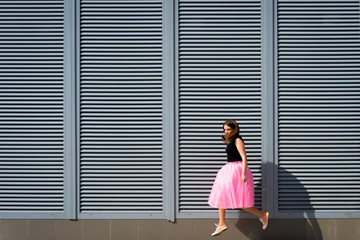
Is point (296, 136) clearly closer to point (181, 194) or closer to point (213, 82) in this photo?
point (213, 82)

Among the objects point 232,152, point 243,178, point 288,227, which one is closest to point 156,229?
point 243,178

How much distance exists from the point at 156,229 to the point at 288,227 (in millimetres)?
2262

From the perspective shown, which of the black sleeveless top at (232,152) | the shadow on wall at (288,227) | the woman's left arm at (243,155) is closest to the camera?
the woman's left arm at (243,155)

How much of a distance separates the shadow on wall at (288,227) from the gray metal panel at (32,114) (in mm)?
3124

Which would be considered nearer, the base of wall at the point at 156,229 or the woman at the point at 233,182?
the woman at the point at 233,182

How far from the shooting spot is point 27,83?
4.83 m

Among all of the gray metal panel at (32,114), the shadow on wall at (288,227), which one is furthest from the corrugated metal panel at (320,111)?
the gray metal panel at (32,114)

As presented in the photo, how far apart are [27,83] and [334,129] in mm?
5345

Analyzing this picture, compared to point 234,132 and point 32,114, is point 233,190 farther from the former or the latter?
point 32,114

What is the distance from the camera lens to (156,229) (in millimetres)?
4785

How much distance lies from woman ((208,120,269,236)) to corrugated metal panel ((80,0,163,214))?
1076 millimetres

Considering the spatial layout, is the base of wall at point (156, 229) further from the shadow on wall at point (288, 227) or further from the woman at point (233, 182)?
the woman at point (233, 182)

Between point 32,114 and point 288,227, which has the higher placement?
point 32,114

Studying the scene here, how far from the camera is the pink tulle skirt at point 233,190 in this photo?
4285 mm
